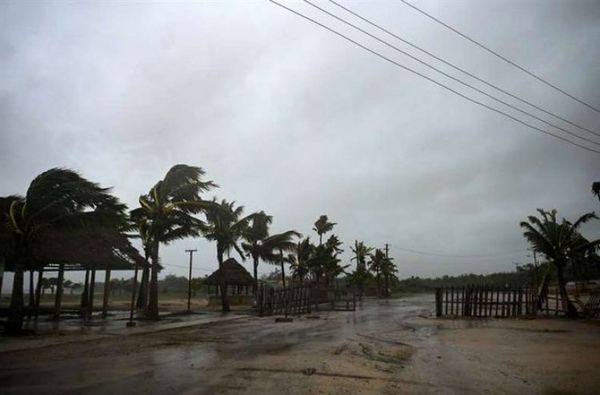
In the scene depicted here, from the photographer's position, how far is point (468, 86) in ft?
39.0

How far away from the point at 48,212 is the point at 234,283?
2614 cm

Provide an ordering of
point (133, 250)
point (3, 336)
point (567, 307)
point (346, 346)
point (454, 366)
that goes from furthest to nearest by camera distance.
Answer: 1. point (133, 250)
2. point (567, 307)
3. point (3, 336)
4. point (346, 346)
5. point (454, 366)

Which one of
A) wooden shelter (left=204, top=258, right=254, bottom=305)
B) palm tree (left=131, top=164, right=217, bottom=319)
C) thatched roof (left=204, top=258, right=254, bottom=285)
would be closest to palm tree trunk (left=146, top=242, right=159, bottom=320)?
palm tree (left=131, top=164, right=217, bottom=319)

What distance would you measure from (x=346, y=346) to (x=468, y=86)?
811 cm

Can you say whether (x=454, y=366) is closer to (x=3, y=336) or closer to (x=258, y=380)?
(x=258, y=380)

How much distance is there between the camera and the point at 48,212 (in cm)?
1483

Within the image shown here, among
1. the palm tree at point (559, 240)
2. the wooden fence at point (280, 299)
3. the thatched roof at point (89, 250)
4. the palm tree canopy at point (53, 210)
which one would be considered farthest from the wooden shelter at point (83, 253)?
the palm tree at point (559, 240)

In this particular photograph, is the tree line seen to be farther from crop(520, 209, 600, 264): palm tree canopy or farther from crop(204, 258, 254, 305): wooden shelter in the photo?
crop(520, 209, 600, 264): palm tree canopy

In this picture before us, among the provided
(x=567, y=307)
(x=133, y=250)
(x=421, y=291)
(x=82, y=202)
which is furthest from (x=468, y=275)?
(x=82, y=202)

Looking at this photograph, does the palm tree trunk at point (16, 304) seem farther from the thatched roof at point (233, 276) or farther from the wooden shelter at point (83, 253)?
the thatched roof at point (233, 276)

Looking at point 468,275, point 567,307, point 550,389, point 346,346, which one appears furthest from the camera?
point 468,275

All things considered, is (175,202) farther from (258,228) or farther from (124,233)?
(258,228)

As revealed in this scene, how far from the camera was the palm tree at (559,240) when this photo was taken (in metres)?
21.7

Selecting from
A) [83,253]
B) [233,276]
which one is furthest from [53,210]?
[233,276]
